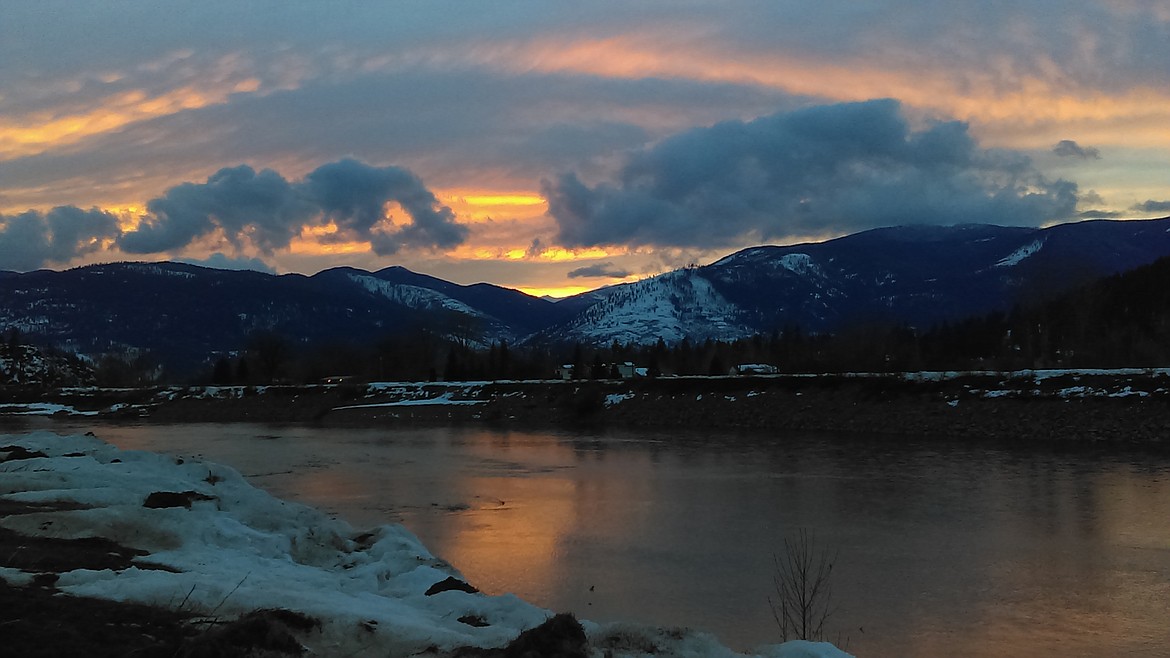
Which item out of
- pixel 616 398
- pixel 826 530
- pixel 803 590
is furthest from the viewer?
pixel 616 398

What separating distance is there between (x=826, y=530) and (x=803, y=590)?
861cm

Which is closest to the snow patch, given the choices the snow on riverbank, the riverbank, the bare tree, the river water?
the riverbank

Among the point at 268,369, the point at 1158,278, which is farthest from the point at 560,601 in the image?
the point at 268,369

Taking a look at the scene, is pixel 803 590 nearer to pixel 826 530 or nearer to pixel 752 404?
pixel 826 530

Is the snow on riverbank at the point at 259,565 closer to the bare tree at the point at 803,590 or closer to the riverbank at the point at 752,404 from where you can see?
the bare tree at the point at 803,590

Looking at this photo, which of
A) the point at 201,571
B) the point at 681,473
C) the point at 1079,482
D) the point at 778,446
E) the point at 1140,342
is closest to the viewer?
the point at 201,571

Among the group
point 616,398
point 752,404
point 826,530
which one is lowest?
point 826,530

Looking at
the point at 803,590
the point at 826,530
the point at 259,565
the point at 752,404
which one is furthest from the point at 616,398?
the point at 803,590

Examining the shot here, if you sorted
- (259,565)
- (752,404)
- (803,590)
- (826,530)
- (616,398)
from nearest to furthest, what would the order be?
(803,590) → (259,565) → (826,530) → (752,404) → (616,398)

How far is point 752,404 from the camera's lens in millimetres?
57969

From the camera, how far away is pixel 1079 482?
86.6ft

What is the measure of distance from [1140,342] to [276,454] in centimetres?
7020

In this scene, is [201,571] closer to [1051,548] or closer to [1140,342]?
[1051,548]

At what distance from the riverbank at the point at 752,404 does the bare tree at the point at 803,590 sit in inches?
1215
